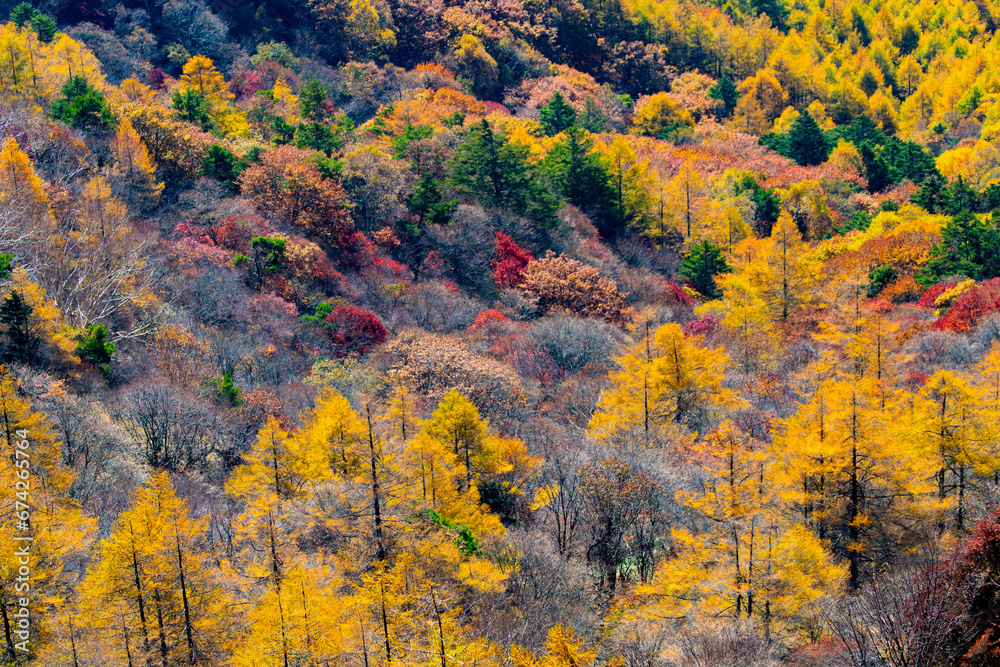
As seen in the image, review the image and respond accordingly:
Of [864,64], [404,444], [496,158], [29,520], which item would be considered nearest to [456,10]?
[496,158]

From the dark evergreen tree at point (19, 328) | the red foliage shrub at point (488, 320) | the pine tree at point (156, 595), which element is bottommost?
the pine tree at point (156, 595)

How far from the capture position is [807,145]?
277 ft

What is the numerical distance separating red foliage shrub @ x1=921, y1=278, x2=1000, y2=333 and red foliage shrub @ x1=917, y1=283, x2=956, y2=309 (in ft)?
10.6

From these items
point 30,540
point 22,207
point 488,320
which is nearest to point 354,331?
point 488,320

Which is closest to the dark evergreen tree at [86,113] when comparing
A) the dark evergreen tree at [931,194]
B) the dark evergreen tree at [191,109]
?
the dark evergreen tree at [191,109]

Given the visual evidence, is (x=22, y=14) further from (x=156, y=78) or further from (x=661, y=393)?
(x=661, y=393)

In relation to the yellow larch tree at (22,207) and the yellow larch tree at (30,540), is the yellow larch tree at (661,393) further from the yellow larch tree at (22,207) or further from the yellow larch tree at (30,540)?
the yellow larch tree at (22,207)

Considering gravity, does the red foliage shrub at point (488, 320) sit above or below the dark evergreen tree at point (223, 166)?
below

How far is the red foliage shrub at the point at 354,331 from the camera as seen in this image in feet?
151

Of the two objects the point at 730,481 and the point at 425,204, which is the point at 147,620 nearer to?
the point at 730,481

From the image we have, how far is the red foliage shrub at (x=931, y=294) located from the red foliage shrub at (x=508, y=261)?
78.3ft

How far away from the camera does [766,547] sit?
87.1ft

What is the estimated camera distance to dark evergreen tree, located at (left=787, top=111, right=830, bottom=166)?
3322 inches

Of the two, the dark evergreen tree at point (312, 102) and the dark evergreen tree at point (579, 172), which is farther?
the dark evergreen tree at point (312, 102)
